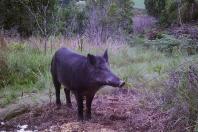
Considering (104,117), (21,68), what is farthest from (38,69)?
(104,117)

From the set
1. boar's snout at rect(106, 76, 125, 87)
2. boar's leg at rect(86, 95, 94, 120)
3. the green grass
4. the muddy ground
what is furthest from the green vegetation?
boar's snout at rect(106, 76, 125, 87)

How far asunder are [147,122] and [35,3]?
988 cm

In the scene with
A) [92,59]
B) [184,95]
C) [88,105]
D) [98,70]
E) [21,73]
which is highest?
[92,59]

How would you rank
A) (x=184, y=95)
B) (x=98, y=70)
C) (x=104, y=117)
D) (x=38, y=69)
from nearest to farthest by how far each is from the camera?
1. (x=184, y=95)
2. (x=98, y=70)
3. (x=104, y=117)
4. (x=38, y=69)

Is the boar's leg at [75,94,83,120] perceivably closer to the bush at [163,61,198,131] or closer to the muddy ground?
the muddy ground

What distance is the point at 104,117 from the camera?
6.50 m

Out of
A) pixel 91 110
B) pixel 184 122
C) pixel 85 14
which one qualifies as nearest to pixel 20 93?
pixel 91 110

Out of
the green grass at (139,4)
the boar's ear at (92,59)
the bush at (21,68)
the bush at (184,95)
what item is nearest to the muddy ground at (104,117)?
the bush at (184,95)

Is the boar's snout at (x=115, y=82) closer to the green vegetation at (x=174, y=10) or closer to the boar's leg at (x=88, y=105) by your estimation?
the boar's leg at (x=88, y=105)

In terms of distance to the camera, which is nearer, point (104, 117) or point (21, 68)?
point (104, 117)

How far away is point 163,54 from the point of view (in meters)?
11.7

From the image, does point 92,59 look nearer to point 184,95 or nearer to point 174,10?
point 184,95

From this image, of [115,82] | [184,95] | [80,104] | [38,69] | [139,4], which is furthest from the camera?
[139,4]

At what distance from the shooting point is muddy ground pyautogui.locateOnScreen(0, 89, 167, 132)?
5945 mm
